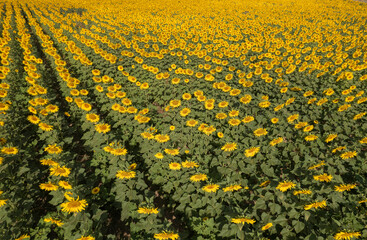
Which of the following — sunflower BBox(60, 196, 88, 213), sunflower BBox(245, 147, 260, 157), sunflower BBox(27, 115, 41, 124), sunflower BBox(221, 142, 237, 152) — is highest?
sunflower BBox(245, 147, 260, 157)

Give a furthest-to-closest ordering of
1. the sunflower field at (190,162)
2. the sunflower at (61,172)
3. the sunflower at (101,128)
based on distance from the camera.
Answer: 1. the sunflower at (101,128)
2. the sunflower at (61,172)
3. the sunflower field at (190,162)

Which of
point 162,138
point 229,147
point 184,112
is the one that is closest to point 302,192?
point 229,147

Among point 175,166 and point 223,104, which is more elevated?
point 223,104

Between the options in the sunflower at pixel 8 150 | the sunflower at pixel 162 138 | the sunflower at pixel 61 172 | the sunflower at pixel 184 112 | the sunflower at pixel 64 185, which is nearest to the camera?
the sunflower at pixel 64 185

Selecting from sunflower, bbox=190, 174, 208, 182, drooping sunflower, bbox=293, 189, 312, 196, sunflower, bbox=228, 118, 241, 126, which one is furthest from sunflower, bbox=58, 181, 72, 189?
drooping sunflower, bbox=293, 189, 312, 196

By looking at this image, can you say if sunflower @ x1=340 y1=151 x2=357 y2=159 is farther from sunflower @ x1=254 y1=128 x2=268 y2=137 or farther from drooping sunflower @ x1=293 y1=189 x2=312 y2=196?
drooping sunflower @ x1=293 y1=189 x2=312 y2=196

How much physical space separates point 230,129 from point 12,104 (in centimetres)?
772

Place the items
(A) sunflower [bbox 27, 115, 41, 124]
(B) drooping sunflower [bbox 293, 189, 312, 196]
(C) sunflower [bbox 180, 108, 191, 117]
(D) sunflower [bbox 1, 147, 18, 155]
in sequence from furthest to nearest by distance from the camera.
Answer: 1. (C) sunflower [bbox 180, 108, 191, 117]
2. (A) sunflower [bbox 27, 115, 41, 124]
3. (D) sunflower [bbox 1, 147, 18, 155]
4. (B) drooping sunflower [bbox 293, 189, 312, 196]

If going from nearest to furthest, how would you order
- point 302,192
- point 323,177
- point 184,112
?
point 302,192
point 323,177
point 184,112

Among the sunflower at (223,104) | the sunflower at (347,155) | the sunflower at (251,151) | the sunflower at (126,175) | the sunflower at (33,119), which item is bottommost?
the sunflower at (33,119)

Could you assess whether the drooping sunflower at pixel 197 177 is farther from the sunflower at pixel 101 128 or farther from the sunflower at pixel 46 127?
the sunflower at pixel 46 127

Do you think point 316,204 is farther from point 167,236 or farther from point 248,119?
point 248,119

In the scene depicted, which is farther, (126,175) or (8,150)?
(8,150)

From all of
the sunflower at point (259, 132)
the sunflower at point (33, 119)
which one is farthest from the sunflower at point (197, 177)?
the sunflower at point (33, 119)
